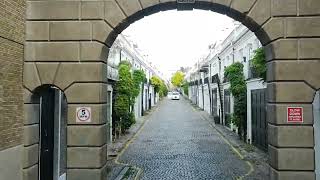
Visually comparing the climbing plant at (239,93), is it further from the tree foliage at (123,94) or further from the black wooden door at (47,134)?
the black wooden door at (47,134)

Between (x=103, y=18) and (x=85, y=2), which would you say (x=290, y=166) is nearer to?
(x=103, y=18)

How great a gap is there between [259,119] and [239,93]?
3059 mm

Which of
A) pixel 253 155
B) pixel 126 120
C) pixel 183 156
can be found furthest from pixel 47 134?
pixel 126 120

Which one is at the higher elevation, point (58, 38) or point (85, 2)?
point (85, 2)

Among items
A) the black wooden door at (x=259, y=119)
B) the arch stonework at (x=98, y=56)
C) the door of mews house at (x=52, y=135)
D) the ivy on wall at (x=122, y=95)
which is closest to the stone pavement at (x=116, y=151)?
the ivy on wall at (x=122, y=95)

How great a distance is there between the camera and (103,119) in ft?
30.8

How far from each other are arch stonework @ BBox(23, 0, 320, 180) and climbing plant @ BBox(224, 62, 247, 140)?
1135cm

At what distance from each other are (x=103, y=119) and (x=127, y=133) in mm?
15155

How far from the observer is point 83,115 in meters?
9.12

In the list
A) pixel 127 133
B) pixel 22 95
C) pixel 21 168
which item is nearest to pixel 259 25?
pixel 22 95

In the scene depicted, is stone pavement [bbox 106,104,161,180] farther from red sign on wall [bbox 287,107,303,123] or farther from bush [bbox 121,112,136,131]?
red sign on wall [bbox 287,107,303,123]

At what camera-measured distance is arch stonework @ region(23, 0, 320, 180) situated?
349 inches

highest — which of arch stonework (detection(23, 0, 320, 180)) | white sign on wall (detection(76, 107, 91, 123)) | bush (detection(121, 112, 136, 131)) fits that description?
arch stonework (detection(23, 0, 320, 180))

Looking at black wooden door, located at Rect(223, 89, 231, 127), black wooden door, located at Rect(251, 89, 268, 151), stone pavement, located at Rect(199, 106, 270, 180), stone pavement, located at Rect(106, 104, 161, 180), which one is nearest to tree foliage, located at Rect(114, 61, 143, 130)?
stone pavement, located at Rect(106, 104, 161, 180)
